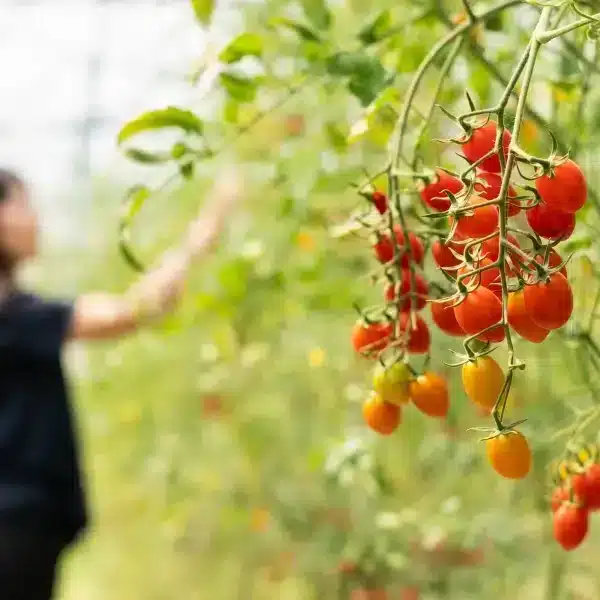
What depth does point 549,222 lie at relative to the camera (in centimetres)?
37

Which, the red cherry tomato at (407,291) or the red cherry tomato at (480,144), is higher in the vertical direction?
the red cherry tomato at (480,144)

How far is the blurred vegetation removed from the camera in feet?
2.30

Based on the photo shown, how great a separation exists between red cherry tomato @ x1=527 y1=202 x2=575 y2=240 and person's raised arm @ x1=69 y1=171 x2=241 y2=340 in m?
1.18

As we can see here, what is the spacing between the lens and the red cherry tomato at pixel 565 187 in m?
0.35

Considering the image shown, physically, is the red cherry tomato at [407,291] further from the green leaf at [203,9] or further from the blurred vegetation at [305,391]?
the green leaf at [203,9]

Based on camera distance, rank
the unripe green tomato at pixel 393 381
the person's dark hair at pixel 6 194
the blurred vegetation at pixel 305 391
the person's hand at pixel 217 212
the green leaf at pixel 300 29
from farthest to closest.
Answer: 1. the person's dark hair at pixel 6 194
2. the person's hand at pixel 217 212
3. the blurred vegetation at pixel 305 391
4. the green leaf at pixel 300 29
5. the unripe green tomato at pixel 393 381

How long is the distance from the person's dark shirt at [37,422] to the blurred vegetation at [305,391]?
213 millimetres

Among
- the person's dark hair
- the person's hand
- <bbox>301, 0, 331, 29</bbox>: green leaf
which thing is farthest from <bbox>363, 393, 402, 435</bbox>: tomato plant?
the person's dark hair

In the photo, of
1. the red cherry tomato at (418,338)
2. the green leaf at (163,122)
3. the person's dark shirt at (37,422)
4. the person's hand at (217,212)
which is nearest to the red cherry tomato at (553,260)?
the red cherry tomato at (418,338)

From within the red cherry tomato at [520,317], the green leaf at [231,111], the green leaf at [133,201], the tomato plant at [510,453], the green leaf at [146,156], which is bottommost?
the tomato plant at [510,453]

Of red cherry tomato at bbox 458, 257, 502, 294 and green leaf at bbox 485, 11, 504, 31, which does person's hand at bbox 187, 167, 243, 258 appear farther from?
red cherry tomato at bbox 458, 257, 502, 294

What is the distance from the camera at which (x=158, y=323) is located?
1.59 m

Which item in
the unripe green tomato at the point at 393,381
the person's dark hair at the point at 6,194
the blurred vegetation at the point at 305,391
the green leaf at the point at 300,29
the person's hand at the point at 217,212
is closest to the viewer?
the unripe green tomato at the point at 393,381

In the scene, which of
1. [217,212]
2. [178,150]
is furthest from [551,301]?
[217,212]
